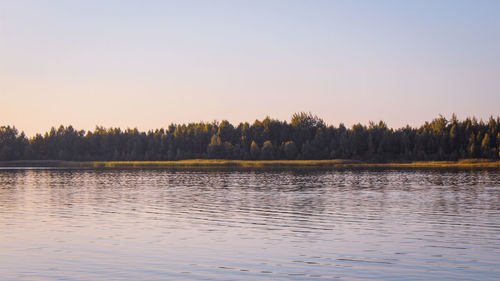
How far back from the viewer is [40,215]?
37906 millimetres

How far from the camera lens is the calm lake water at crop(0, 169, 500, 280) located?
65.6 feet

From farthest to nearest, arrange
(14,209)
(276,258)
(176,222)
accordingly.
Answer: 1. (14,209)
2. (176,222)
3. (276,258)

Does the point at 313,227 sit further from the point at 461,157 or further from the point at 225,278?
the point at 461,157

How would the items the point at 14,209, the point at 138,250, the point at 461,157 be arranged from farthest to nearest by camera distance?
the point at 461,157
the point at 14,209
the point at 138,250

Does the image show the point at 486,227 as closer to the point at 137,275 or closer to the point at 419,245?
the point at 419,245

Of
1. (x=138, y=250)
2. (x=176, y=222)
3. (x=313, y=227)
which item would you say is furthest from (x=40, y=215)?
(x=313, y=227)

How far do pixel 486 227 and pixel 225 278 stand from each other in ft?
58.1

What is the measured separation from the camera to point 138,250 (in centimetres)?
2425

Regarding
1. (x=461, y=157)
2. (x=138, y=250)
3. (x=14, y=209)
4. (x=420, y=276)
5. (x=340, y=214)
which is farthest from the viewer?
(x=461, y=157)

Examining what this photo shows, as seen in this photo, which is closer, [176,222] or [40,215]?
[176,222]

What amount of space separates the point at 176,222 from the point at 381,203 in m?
18.5

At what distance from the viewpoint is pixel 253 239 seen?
26.9 meters

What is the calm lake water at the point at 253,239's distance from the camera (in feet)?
65.6

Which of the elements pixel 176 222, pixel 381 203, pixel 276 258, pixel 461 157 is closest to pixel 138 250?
pixel 276 258
